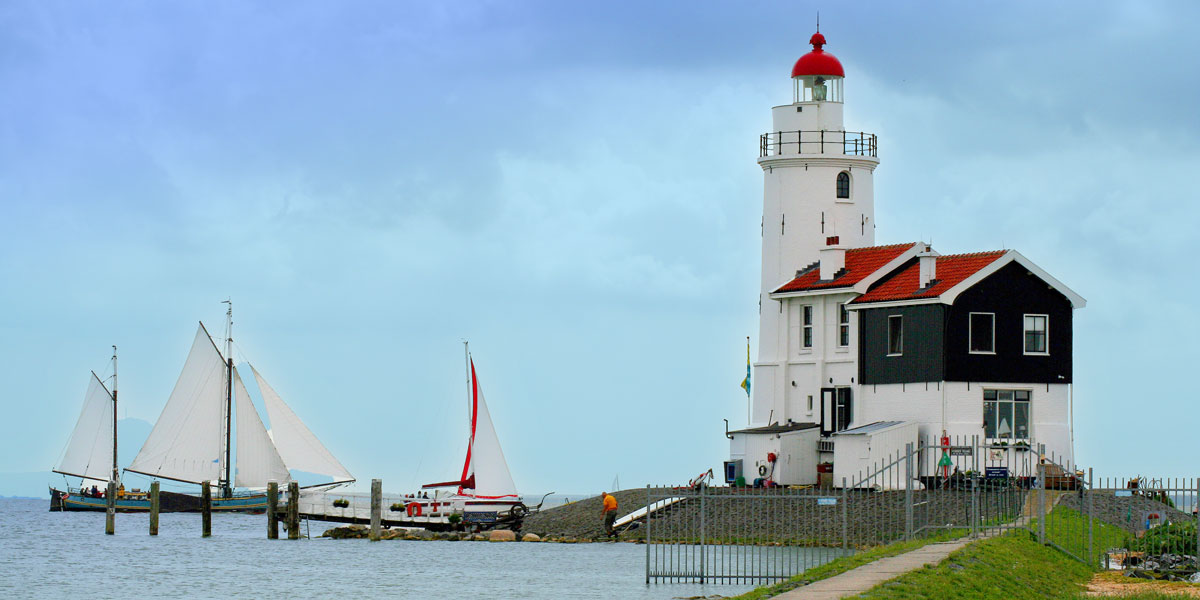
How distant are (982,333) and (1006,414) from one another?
244 centimetres

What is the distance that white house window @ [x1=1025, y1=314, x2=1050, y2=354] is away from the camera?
51.8 metres

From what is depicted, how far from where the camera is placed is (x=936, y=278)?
52531mm

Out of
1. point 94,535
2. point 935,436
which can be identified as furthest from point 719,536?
point 94,535

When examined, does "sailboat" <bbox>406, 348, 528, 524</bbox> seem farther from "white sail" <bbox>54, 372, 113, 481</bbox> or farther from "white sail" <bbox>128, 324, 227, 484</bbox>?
"white sail" <bbox>54, 372, 113, 481</bbox>

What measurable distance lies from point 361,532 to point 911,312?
22.5 metres

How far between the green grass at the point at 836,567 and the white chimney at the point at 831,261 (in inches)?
774

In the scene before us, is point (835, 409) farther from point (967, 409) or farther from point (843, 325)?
point (967, 409)

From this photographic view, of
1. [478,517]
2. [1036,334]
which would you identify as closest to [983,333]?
[1036,334]

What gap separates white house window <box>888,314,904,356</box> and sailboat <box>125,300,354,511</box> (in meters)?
39.6

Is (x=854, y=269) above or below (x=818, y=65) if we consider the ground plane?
below

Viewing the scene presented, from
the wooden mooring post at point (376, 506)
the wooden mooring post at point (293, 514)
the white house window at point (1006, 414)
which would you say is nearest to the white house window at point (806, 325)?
the white house window at point (1006, 414)

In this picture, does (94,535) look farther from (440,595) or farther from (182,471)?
(440,595)

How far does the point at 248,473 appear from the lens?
8800cm

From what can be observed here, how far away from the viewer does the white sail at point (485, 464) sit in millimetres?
68375
